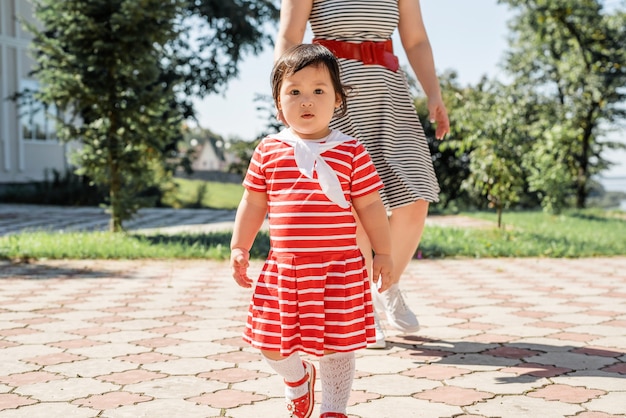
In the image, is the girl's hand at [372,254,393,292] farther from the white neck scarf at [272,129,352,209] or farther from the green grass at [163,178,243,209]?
the green grass at [163,178,243,209]


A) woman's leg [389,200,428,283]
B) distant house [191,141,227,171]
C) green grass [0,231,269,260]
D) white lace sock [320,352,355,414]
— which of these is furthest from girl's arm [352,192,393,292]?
distant house [191,141,227,171]

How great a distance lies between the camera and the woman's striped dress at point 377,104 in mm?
3461

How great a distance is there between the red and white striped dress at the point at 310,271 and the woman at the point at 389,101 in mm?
1162

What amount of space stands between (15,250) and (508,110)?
227 inches

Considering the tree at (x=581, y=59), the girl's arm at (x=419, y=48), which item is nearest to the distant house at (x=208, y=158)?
the tree at (x=581, y=59)

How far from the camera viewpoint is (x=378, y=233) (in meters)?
2.37

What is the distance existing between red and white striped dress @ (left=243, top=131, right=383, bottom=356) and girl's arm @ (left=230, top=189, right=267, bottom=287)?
0.07m

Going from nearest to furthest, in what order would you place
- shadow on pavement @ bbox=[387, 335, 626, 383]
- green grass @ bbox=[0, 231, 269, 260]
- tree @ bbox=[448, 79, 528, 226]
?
shadow on pavement @ bbox=[387, 335, 626, 383], green grass @ bbox=[0, 231, 269, 260], tree @ bbox=[448, 79, 528, 226]

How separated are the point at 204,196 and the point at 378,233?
18544mm

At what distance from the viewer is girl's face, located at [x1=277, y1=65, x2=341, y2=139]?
232 centimetres

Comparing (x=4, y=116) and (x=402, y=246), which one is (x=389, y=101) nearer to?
(x=402, y=246)

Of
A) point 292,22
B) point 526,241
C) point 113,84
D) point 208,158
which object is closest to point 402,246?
point 292,22

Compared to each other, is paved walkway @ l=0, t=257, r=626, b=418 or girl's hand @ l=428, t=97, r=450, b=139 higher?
girl's hand @ l=428, t=97, r=450, b=139

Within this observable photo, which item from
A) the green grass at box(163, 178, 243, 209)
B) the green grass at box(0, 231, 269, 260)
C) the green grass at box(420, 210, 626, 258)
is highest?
the green grass at box(163, 178, 243, 209)
